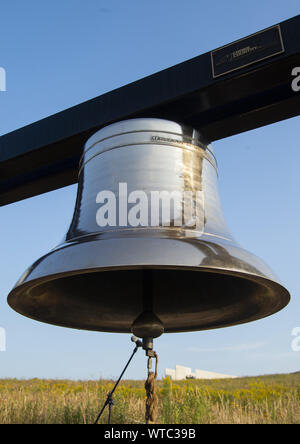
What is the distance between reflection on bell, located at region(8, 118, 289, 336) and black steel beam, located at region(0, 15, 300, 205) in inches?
7.2

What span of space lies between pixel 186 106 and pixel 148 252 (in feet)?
3.80

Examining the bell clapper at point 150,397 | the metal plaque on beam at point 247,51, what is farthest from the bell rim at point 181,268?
the metal plaque on beam at point 247,51

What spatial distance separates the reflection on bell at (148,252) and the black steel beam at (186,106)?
0.60 feet

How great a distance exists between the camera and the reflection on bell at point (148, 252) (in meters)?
1.54

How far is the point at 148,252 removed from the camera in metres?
1.48

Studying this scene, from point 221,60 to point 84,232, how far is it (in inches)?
45.8

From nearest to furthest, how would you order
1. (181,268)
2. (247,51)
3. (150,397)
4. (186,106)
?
(181,268), (150,397), (247,51), (186,106)

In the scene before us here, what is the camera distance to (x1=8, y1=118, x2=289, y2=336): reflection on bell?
1.54 meters

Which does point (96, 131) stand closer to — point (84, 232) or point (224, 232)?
point (84, 232)

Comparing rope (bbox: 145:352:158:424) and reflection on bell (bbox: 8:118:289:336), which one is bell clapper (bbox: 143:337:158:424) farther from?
reflection on bell (bbox: 8:118:289:336)

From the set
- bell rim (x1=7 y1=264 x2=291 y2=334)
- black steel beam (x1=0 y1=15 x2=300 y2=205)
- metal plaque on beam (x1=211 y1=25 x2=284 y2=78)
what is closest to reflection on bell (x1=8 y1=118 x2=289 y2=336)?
bell rim (x1=7 y1=264 x2=291 y2=334)

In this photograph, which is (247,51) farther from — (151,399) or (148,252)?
(151,399)

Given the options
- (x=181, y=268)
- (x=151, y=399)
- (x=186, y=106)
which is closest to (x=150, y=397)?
(x=151, y=399)

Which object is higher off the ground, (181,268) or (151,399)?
(181,268)
